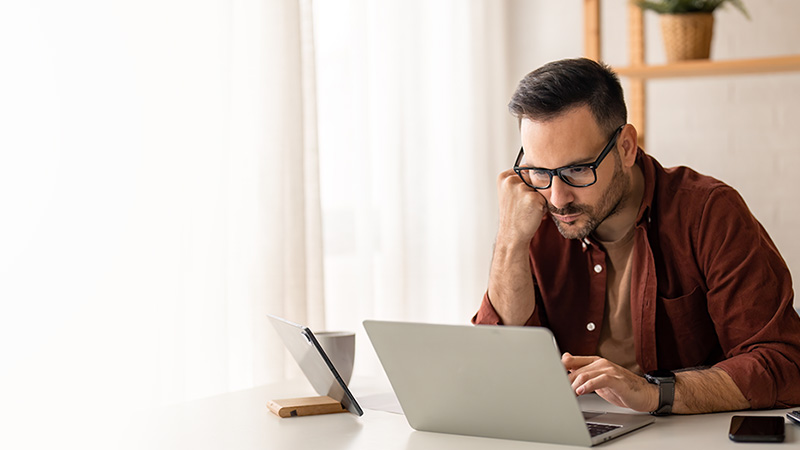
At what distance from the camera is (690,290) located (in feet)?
5.22

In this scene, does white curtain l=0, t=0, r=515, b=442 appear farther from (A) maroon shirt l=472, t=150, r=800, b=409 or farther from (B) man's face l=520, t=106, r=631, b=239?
(B) man's face l=520, t=106, r=631, b=239

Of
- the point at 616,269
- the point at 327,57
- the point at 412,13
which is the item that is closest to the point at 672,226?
the point at 616,269

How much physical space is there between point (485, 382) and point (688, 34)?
7.23 feet

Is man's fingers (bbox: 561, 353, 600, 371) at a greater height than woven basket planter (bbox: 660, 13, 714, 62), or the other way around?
woven basket planter (bbox: 660, 13, 714, 62)

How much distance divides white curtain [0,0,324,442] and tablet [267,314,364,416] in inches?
20.2

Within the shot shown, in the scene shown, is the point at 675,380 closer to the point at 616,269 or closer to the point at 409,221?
the point at 616,269

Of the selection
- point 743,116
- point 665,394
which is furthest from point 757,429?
point 743,116

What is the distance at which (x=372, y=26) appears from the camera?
2.76 meters

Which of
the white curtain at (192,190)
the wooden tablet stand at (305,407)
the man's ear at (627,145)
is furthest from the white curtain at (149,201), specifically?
the man's ear at (627,145)

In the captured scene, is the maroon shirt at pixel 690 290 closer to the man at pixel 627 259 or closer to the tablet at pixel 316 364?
the man at pixel 627 259

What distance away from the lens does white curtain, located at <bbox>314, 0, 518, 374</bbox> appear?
259cm

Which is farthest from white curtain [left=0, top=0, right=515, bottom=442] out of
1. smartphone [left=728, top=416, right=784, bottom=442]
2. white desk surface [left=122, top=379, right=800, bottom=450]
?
smartphone [left=728, top=416, right=784, bottom=442]

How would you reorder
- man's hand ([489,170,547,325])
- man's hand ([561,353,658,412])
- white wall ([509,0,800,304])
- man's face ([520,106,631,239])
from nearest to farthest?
1. man's hand ([561,353,658,412])
2. man's face ([520,106,631,239])
3. man's hand ([489,170,547,325])
4. white wall ([509,0,800,304])

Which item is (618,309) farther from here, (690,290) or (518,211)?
(518,211)
